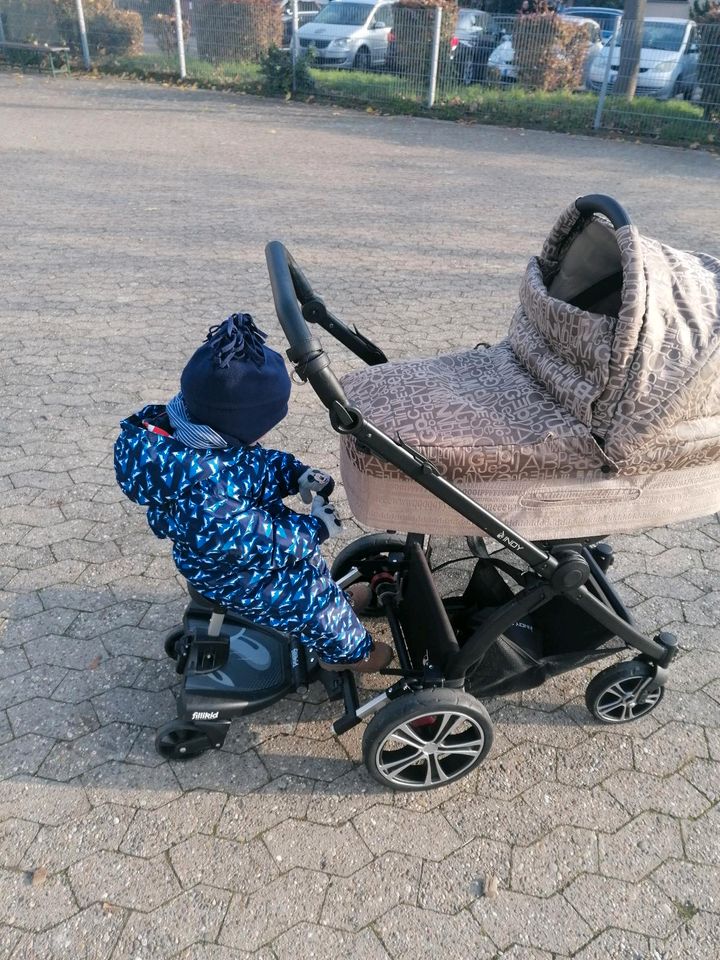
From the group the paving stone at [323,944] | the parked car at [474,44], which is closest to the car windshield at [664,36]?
the parked car at [474,44]

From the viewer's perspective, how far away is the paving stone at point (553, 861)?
8.05 ft

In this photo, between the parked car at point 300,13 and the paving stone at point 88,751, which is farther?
the parked car at point 300,13

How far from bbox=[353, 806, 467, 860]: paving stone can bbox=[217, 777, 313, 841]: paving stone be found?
22 centimetres

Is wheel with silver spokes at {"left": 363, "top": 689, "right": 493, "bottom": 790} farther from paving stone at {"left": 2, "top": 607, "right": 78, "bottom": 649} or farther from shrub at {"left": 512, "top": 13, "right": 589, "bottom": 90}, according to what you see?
shrub at {"left": 512, "top": 13, "right": 589, "bottom": 90}

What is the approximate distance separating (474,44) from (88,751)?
54.1ft

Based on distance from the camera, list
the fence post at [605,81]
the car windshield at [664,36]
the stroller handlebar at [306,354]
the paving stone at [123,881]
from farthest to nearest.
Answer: the car windshield at [664,36] < the fence post at [605,81] < the paving stone at [123,881] < the stroller handlebar at [306,354]

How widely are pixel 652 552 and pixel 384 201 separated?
7.38m

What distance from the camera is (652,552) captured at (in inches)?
156

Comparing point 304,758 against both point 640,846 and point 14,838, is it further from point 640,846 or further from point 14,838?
point 640,846

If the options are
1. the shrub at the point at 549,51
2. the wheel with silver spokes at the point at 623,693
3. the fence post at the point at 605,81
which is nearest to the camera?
the wheel with silver spokes at the point at 623,693

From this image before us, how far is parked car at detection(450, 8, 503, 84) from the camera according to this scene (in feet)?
50.7

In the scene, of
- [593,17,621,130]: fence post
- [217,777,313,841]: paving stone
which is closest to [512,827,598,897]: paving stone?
[217,777,313,841]: paving stone

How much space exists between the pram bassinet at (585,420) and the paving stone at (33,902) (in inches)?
60.3

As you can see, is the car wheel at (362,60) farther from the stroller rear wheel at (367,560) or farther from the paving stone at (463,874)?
the paving stone at (463,874)
